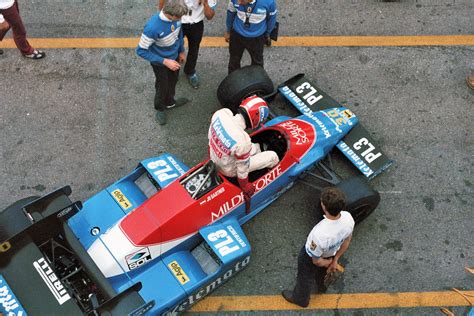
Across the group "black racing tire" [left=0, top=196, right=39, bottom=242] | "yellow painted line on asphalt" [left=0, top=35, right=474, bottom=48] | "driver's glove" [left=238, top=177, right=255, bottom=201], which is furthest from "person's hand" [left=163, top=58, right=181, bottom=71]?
"black racing tire" [left=0, top=196, right=39, bottom=242]

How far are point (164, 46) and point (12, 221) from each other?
7.58ft

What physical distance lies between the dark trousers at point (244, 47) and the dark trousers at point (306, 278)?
2.69 metres

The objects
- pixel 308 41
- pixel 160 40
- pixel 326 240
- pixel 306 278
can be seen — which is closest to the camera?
pixel 326 240

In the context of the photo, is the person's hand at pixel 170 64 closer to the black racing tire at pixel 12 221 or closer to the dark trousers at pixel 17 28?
the black racing tire at pixel 12 221

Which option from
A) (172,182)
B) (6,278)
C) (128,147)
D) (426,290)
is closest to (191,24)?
(128,147)

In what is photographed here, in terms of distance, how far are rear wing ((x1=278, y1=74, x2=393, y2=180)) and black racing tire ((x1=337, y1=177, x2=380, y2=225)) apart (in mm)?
428

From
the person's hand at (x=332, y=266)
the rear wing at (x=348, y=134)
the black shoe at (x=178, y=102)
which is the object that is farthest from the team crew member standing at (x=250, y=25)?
the person's hand at (x=332, y=266)

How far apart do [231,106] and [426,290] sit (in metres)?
2.89

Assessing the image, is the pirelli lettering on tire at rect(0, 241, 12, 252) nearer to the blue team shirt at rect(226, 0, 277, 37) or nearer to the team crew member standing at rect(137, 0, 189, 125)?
the team crew member standing at rect(137, 0, 189, 125)

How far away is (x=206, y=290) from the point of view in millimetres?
5059

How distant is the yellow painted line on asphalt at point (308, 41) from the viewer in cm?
732

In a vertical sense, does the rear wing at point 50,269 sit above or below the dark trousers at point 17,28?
below

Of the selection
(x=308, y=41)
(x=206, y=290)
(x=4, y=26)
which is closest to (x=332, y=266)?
(x=206, y=290)

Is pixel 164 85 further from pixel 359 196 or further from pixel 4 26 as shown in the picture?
pixel 359 196
